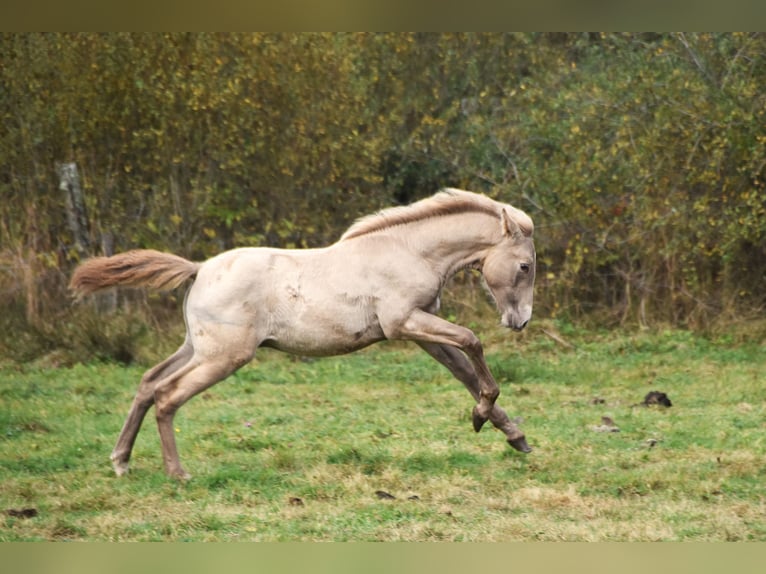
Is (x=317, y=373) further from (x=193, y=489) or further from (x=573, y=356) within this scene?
(x=193, y=489)

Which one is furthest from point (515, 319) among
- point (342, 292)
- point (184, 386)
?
point (184, 386)

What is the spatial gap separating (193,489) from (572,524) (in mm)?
2425

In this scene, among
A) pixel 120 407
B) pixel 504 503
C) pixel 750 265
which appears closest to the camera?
pixel 504 503

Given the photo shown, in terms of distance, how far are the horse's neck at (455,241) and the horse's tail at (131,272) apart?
1559 mm

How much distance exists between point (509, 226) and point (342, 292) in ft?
3.98

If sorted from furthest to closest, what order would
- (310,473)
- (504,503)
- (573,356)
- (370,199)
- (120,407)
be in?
(370,199)
(573,356)
(120,407)
(310,473)
(504,503)

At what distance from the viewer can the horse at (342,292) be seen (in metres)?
7.53

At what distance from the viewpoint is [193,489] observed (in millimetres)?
7227

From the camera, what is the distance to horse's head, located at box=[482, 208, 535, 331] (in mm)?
7727

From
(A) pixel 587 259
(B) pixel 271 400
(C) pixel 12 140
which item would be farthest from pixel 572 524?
(C) pixel 12 140

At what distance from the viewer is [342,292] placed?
25.0 ft

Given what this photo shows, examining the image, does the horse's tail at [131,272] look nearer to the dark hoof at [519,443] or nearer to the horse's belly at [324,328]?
the horse's belly at [324,328]

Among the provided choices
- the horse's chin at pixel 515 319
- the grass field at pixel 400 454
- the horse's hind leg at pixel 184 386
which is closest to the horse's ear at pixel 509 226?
the horse's chin at pixel 515 319

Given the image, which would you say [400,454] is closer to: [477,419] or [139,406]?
[477,419]
